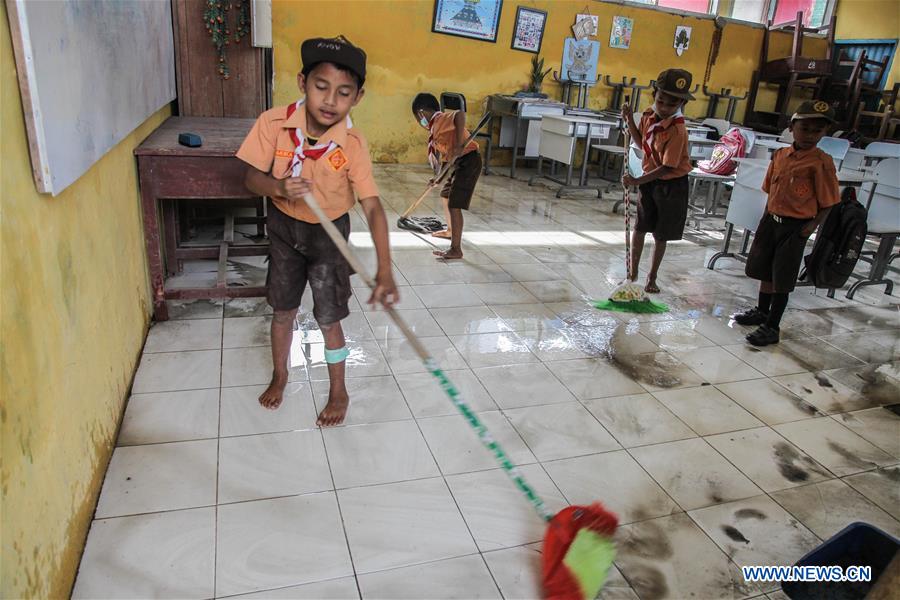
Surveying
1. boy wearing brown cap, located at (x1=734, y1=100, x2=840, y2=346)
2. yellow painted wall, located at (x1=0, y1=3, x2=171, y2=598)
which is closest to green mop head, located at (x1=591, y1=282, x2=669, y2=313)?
boy wearing brown cap, located at (x1=734, y1=100, x2=840, y2=346)

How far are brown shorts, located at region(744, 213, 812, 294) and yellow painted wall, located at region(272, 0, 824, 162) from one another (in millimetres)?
5425

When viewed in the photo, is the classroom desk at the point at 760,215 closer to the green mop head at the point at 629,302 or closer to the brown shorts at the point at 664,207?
the brown shorts at the point at 664,207

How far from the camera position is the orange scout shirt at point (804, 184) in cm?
314

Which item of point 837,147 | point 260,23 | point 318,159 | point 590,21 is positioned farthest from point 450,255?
point 590,21

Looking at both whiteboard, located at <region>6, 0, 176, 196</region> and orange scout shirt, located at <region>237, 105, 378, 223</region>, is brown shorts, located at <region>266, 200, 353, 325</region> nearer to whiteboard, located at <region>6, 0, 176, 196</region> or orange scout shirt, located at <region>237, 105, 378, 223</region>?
orange scout shirt, located at <region>237, 105, 378, 223</region>

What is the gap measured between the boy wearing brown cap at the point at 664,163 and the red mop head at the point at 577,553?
7.81ft

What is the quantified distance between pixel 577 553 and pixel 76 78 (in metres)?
1.95

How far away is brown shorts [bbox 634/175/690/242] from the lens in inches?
146

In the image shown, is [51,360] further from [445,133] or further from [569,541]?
[445,133]

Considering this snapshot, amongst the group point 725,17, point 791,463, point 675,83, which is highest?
point 725,17

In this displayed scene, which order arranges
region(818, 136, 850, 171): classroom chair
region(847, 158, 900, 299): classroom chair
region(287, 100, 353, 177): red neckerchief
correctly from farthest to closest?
region(818, 136, 850, 171): classroom chair < region(847, 158, 900, 299): classroom chair < region(287, 100, 353, 177): red neckerchief

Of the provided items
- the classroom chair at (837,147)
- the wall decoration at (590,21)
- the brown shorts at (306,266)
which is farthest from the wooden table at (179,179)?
the wall decoration at (590,21)

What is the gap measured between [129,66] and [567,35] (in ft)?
23.6

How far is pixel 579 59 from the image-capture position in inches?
338
